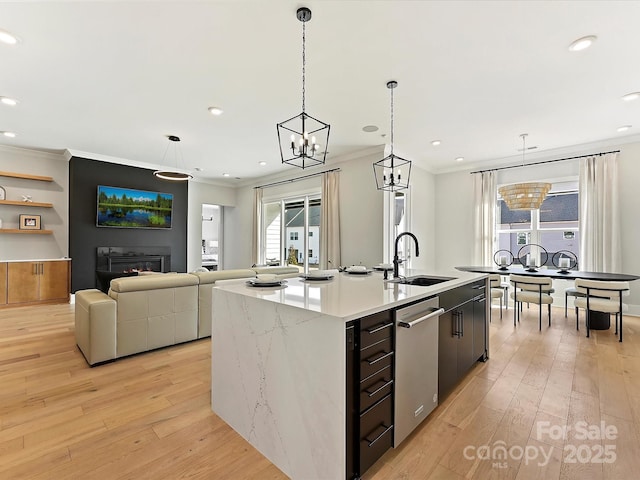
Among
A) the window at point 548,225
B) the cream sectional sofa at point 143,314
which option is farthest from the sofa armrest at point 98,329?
the window at point 548,225

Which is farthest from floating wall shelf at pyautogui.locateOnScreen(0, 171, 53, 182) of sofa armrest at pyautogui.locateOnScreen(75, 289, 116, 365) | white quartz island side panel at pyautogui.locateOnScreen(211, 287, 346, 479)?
white quartz island side panel at pyautogui.locateOnScreen(211, 287, 346, 479)

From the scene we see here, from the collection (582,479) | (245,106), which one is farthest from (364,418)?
(245,106)

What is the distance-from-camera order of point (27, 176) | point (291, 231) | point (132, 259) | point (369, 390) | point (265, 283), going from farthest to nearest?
point (291, 231), point (132, 259), point (27, 176), point (265, 283), point (369, 390)

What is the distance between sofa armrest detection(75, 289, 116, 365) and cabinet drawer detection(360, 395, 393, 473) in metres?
2.71

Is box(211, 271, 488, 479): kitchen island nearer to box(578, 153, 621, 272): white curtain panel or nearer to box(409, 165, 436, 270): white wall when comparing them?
box(409, 165, 436, 270): white wall

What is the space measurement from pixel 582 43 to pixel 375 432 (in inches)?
135

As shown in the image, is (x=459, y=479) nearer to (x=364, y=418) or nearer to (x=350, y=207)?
(x=364, y=418)

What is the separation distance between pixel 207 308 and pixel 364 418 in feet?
8.95

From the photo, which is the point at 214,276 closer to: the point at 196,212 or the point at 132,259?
the point at 132,259

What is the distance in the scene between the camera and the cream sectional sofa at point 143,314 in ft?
9.55

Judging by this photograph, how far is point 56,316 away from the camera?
474 centimetres

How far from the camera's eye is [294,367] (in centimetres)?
152

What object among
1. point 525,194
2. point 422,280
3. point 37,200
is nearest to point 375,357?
point 422,280

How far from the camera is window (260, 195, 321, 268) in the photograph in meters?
7.06
